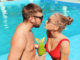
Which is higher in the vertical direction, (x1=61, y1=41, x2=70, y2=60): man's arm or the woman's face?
the woman's face

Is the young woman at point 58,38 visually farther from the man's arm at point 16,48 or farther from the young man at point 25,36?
the man's arm at point 16,48

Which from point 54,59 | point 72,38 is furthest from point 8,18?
point 54,59

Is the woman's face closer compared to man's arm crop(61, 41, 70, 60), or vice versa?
man's arm crop(61, 41, 70, 60)

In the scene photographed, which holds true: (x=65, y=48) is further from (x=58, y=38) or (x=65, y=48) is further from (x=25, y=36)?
(x=25, y=36)

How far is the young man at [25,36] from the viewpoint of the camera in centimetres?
205

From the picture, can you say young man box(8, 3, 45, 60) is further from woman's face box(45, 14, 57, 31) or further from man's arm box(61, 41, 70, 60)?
man's arm box(61, 41, 70, 60)

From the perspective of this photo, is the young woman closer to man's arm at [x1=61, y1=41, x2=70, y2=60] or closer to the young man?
man's arm at [x1=61, y1=41, x2=70, y2=60]

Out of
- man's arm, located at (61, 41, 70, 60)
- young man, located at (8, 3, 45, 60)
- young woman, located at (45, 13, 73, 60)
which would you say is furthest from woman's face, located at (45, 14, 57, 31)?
man's arm, located at (61, 41, 70, 60)

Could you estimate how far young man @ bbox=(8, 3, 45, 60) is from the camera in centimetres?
205

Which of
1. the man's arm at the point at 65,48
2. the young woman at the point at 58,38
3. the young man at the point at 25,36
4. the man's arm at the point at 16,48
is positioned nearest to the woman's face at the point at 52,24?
the young woman at the point at 58,38

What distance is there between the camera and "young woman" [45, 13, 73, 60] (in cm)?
216

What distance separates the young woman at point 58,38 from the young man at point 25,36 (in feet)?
0.70

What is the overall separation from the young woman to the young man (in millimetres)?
214

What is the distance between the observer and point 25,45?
2.16 m
